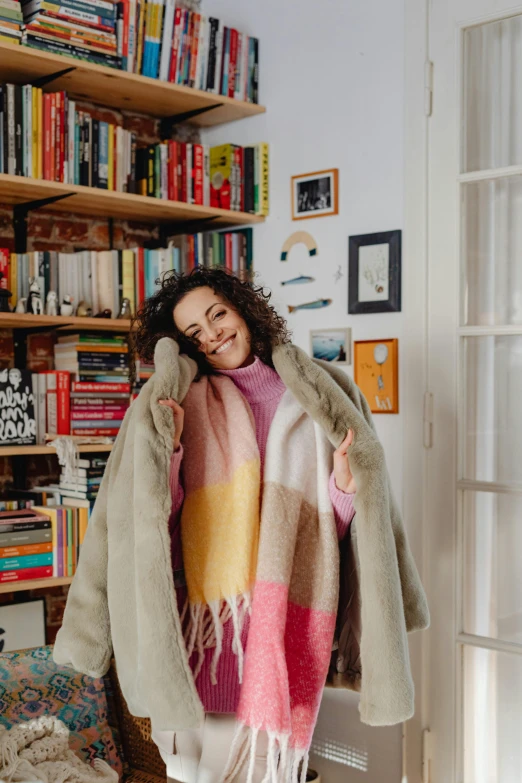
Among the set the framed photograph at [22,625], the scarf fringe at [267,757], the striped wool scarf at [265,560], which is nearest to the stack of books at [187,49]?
the striped wool scarf at [265,560]

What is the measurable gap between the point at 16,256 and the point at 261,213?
0.87 m

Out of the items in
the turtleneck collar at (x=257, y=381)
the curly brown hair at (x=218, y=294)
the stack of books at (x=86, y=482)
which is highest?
the curly brown hair at (x=218, y=294)

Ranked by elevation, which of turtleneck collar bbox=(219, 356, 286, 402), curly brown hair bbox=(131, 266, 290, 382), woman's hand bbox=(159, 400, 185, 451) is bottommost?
woman's hand bbox=(159, 400, 185, 451)

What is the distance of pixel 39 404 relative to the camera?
274 centimetres

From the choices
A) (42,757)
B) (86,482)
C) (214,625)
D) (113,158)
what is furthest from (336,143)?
(42,757)

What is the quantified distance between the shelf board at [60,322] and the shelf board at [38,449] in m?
0.36

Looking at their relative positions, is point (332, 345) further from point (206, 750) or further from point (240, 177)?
point (206, 750)

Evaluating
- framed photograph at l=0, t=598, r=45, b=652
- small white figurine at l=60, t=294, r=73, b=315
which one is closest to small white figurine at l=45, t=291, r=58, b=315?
small white figurine at l=60, t=294, r=73, b=315

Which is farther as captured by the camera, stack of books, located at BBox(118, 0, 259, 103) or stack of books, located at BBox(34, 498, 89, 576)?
stack of books, located at BBox(118, 0, 259, 103)

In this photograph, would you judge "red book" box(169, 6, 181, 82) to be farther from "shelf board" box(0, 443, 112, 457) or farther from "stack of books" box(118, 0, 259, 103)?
"shelf board" box(0, 443, 112, 457)

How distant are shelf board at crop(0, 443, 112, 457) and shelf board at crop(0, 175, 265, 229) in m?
0.75

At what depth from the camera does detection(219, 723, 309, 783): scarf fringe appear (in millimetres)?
1718

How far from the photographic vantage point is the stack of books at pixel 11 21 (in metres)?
2.55

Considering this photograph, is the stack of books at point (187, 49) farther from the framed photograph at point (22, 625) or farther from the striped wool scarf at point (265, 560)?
the framed photograph at point (22, 625)
